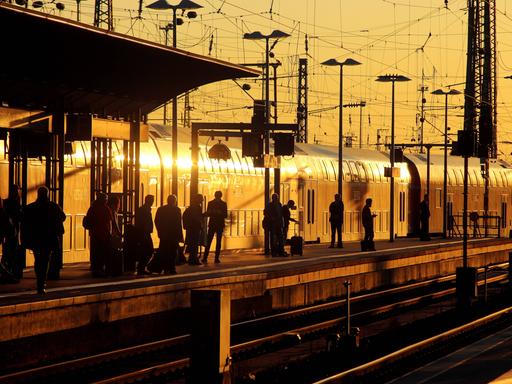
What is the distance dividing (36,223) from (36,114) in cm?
248

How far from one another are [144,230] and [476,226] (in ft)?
126

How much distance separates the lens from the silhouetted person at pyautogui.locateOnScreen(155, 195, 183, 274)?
2728 cm

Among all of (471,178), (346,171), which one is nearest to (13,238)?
(346,171)

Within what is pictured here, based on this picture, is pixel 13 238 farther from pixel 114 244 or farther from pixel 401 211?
pixel 401 211

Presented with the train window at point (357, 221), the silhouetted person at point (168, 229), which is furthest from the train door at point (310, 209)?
the silhouetted person at point (168, 229)

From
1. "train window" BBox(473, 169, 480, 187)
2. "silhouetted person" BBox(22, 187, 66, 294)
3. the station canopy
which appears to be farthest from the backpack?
"train window" BBox(473, 169, 480, 187)

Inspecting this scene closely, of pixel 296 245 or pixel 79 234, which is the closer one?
pixel 79 234

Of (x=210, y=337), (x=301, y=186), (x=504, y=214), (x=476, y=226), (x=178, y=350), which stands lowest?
(x=178, y=350)

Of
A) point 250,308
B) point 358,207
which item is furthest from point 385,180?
point 250,308

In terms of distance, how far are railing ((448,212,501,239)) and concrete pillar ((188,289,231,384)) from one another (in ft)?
156

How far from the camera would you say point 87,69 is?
77.3ft

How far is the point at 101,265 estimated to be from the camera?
26031mm

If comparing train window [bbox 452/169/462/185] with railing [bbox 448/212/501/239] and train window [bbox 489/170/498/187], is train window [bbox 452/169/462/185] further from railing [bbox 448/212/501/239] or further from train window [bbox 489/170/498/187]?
train window [bbox 489/170/498/187]

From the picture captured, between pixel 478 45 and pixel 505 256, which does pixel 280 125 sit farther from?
pixel 478 45
